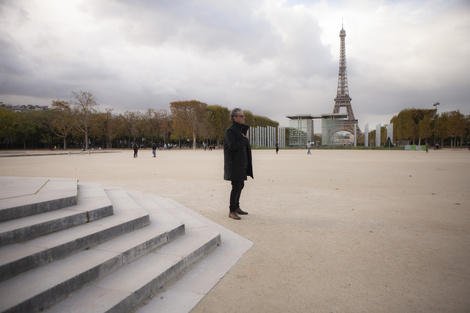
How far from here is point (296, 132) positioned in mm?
57781

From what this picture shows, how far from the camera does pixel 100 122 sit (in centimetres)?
5969

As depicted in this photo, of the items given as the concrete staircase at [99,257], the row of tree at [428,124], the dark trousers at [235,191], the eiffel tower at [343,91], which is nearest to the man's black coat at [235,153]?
the dark trousers at [235,191]

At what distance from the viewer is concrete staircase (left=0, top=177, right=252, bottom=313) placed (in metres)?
2.17

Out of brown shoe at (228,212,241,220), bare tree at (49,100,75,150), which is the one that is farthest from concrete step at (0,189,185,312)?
bare tree at (49,100,75,150)

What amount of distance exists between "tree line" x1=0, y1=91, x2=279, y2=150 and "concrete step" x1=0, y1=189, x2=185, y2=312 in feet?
144

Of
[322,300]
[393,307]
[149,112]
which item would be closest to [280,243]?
[322,300]

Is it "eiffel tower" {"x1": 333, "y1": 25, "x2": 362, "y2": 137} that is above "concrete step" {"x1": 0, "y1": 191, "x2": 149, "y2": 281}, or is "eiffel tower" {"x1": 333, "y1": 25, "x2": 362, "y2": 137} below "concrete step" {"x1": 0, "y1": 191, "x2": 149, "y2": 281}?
above

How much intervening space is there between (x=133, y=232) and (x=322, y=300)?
2.44m

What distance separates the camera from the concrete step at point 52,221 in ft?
8.72

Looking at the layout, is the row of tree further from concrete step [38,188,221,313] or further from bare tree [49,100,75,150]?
bare tree [49,100,75,150]

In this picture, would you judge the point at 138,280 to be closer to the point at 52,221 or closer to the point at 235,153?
the point at 52,221

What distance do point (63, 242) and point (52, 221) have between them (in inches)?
19.1

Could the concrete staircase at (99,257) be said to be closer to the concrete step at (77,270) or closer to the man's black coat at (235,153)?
the concrete step at (77,270)

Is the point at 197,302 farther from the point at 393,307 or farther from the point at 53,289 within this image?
the point at 393,307
